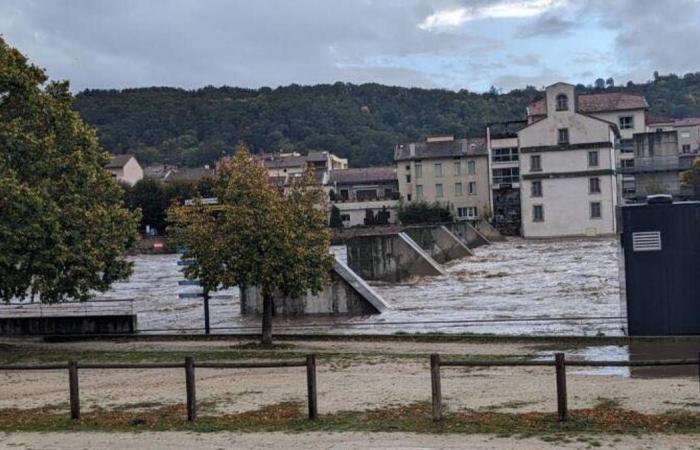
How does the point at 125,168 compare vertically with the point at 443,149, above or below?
above

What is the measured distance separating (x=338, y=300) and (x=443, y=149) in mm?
74299

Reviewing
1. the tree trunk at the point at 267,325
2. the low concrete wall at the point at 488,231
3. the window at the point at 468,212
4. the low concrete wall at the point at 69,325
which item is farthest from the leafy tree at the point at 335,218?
the tree trunk at the point at 267,325

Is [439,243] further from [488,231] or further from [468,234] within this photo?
[488,231]

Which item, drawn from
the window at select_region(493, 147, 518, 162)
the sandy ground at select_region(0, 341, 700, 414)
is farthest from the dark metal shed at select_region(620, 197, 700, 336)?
the window at select_region(493, 147, 518, 162)

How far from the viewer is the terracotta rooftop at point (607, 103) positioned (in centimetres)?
10044

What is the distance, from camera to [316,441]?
1122 centimetres

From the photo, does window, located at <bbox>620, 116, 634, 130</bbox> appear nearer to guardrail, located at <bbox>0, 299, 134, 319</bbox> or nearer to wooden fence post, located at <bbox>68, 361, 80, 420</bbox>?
guardrail, located at <bbox>0, 299, 134, 319</bbox>

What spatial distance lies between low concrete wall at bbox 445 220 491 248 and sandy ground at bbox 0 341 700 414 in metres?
54.4

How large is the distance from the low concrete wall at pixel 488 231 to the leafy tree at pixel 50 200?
65.4m

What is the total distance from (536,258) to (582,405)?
46977 mm

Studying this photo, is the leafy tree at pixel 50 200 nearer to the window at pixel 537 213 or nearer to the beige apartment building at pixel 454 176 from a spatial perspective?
the window at pixel 537 213

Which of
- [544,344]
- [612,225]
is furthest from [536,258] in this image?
[544,344]

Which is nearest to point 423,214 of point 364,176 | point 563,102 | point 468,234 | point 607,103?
point 468,234

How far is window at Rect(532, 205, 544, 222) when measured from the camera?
84.2m
